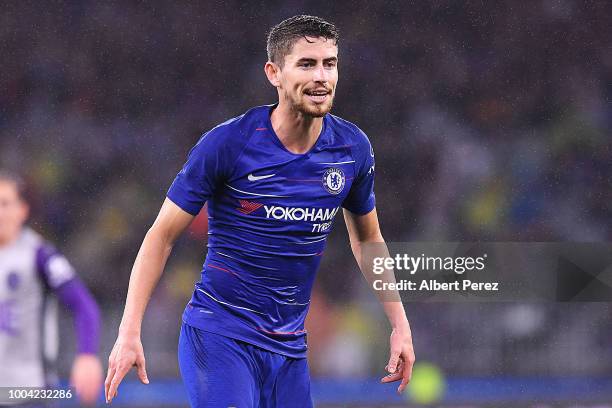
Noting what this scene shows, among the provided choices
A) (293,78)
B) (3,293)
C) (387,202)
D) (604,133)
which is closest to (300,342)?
(293,78)

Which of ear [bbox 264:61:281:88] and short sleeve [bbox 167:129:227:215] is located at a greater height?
ear [bbox 264:61:281:88]

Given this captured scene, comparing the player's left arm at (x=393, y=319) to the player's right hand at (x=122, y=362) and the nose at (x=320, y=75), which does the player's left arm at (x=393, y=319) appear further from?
the player's right hand at (x=122, y=362)

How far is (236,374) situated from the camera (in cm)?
306

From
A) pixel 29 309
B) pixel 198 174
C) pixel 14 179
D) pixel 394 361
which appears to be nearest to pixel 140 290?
pixel 198 174

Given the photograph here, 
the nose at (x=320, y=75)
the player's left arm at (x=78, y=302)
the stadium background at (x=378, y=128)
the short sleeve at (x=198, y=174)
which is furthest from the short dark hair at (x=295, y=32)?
the stadium background at (x=378, y=128)

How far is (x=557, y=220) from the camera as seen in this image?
7855mm

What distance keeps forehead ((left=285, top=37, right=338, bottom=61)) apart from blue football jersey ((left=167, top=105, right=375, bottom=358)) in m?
0.26

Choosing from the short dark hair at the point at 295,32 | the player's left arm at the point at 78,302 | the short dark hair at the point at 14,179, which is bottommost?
the player's left arm at the point at 78,302

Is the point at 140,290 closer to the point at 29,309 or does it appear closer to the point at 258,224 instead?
the point at 258,224

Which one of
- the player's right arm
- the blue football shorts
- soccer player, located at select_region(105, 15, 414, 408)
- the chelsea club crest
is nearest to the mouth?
soccer player, located at select_region(105, 15, 414, 408)

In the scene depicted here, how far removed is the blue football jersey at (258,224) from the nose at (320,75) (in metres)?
0.25

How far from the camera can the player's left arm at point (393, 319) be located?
340 centimetres

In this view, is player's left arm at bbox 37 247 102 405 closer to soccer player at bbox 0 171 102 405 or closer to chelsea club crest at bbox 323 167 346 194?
soccer player at bbox 0 171 102 405

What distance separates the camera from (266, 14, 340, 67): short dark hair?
→ 3125 millimetres
